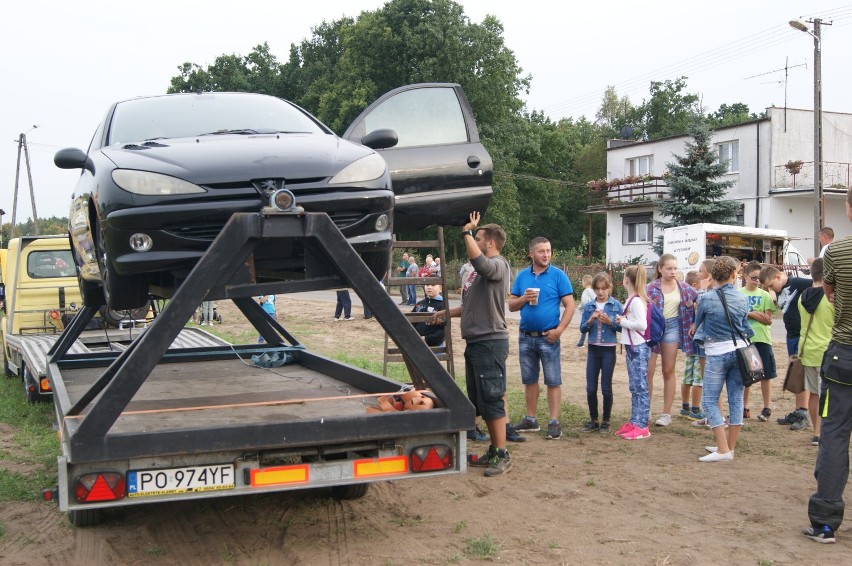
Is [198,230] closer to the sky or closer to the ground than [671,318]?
closer to the sky

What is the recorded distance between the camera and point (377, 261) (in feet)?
16.2

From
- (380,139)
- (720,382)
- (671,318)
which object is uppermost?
(380,139)

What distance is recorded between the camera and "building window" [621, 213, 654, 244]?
39906mm

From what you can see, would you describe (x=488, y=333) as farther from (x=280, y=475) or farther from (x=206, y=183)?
(x=206, y=183)

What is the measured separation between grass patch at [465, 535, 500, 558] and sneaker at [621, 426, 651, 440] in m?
3.30

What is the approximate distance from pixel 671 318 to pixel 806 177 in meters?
28.1

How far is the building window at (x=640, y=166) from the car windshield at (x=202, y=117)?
3661 centimetres

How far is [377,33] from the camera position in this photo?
42.5m

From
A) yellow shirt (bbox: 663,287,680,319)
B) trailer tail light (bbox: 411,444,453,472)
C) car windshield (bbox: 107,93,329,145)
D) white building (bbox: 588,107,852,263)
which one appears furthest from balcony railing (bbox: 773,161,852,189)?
trailer tail light (bbox: 411,444,453,472)

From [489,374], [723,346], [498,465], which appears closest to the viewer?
[498,465]

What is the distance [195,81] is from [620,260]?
3150 centimetres

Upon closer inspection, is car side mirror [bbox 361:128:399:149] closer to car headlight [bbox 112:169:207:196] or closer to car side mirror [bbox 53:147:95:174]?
car headlight [bbox 112:169:207:196]

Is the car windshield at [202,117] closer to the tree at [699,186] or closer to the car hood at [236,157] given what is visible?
the car hood at [236,157]

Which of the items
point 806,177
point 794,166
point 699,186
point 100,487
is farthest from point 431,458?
point 806,177
